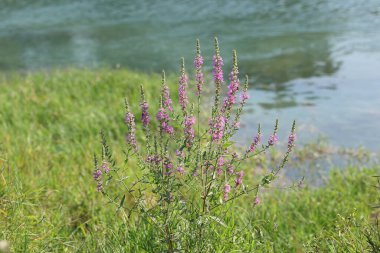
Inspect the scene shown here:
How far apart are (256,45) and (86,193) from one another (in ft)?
37.0

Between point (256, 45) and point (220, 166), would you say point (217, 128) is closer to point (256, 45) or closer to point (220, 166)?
point (220, 166)

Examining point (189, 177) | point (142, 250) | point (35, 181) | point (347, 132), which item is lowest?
point (347, 132)

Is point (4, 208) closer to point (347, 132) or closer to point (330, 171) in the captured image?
point (330, 171)

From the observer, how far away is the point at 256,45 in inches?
639

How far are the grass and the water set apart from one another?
2217mm

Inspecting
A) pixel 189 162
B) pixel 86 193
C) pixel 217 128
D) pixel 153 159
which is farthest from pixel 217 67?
pixel 86 193

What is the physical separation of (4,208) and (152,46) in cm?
1327

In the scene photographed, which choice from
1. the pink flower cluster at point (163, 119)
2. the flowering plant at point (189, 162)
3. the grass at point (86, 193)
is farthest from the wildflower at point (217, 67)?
the grass at point (86, 193)

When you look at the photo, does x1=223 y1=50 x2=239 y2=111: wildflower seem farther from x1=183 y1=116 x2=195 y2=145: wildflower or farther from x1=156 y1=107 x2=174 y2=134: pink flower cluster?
x1=156 y1=107 x2=174 y2=134: pink flower cluster

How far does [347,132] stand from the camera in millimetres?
8953

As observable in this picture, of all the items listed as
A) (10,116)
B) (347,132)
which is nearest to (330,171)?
(347,132)

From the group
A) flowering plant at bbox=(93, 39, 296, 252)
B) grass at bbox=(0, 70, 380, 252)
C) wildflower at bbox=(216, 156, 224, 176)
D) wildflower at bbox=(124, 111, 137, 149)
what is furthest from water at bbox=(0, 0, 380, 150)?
wildflower at bbox=(124, 111, 137, 149)

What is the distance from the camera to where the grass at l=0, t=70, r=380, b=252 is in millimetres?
3857

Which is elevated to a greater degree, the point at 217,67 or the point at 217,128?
the point at 217,67
